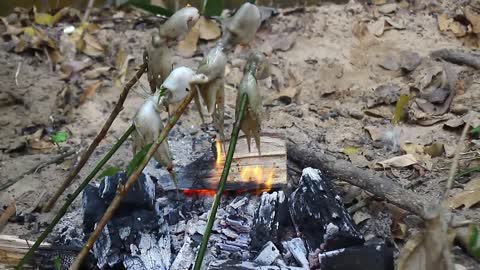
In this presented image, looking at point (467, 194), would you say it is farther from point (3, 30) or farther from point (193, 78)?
point (3, 30)

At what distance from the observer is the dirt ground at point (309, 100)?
225 cm

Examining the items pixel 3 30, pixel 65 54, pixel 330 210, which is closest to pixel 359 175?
pixel 330 210

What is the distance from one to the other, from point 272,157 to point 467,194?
0.60 metres

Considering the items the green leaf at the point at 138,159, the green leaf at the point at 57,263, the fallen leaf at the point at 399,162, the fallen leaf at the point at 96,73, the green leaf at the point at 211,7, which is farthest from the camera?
the fallen leaf at the point at 96,73

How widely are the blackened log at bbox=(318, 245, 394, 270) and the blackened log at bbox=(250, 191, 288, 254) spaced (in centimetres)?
19

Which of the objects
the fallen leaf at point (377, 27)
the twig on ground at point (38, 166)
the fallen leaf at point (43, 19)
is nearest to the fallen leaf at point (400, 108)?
the fallen leaf at point (377, 27)

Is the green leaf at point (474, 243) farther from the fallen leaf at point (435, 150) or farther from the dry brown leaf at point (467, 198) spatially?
the fallen leaf at point (435, 150)

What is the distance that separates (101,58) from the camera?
3094mm

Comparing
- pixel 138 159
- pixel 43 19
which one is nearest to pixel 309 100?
pixel 43 19

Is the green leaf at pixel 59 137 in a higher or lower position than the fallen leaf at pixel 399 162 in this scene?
lower

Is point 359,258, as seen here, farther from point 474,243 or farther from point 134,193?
point 134,193

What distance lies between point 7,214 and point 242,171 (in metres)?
0.76

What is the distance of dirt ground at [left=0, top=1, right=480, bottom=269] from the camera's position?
225 centimetres

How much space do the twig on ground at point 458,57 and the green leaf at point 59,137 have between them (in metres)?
1.62
